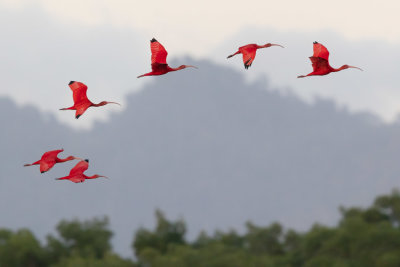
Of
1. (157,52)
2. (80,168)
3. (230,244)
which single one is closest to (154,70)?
(157,52)

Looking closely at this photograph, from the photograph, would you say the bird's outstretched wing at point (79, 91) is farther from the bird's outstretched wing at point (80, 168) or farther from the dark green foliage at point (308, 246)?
the dark green foliage at point (308, 246)

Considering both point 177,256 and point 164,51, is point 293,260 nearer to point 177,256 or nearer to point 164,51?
point 177,256

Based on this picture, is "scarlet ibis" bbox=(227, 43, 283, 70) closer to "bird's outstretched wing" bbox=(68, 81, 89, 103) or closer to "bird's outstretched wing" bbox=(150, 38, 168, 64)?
"bird's outstretched wing" bbox=(150, 38, 168, 64)

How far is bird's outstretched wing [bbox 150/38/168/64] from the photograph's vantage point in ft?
44.7

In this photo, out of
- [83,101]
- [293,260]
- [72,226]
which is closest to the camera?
[83,101]

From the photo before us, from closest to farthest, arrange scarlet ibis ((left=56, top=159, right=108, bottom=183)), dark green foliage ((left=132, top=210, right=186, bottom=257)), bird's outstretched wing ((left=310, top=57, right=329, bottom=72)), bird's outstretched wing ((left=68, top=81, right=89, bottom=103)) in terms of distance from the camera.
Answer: bird's outstretched wing ((left=310, top=57, right=329, bottom=72)), scarlet ibis ((left=56, top=159, right=108, bottom=183)), bird's outstretched wing ((left=68, top=81, right=89, bottom=103)), dark green foliage ((left=132, top=210, right=186, bottom=257))

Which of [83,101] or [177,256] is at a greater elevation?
[177,256]

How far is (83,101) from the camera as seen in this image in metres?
14.2

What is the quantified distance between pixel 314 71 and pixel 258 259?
65.9 metres

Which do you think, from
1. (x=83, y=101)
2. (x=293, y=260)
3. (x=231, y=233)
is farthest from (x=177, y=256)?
(x=83, y=101)

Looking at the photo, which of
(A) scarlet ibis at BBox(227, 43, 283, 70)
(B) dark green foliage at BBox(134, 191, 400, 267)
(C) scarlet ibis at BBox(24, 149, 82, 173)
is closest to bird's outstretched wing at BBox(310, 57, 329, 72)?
(A) scarlet ibis at BBox(227, 43, 283, 70)

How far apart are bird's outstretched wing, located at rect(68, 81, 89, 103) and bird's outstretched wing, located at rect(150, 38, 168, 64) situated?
1.18 metres

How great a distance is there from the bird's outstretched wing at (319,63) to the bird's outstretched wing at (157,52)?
1983 mm

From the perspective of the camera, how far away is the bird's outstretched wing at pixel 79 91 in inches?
558
